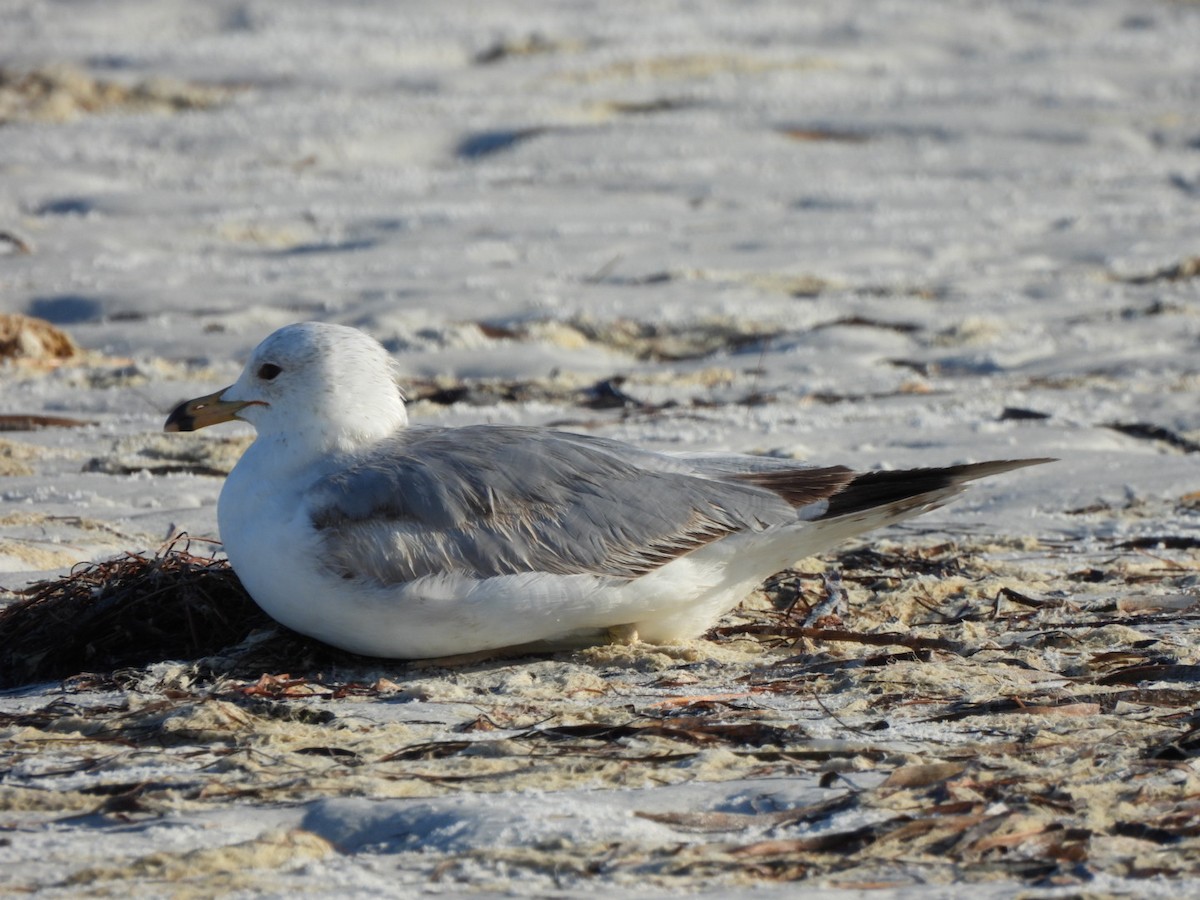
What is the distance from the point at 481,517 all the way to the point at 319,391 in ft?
1.96

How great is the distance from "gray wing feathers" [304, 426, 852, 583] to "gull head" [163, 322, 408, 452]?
0.10m

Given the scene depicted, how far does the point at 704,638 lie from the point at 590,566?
Result: 1.70ft

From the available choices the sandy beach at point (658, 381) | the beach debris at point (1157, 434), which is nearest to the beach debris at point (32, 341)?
the sandy beach at point (658, 381)

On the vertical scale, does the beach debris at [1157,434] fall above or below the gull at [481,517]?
below

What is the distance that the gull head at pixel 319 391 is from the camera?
4500 millimetres

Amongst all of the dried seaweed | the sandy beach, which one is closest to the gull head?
the dried seaweed

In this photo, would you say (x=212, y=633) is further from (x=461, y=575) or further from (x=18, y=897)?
(x=18, y=897)

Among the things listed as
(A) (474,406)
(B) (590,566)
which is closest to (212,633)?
(B) (590,566)

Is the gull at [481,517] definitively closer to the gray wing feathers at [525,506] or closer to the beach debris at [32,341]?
the gray wing feathers at [525,506]

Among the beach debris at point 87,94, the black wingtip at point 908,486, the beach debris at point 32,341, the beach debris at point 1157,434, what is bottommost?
the beach debris at point 1157,434

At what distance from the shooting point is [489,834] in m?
2.98

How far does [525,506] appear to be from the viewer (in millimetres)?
4309

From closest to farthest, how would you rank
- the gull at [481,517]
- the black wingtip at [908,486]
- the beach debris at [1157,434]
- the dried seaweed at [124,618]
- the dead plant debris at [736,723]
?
the dead plant debris at [736,723]
the gull at [481,517]
the dried seaweed at [124,618]
the black wingtip at [908,486]
the beach debris at [1157,434]

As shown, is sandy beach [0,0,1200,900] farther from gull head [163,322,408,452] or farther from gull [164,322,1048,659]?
gull head [163,322,408,452]
